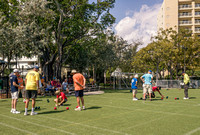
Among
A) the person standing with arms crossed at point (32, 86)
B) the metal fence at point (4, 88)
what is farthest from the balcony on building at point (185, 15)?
the person standing with arms crossed at point (32, 86)

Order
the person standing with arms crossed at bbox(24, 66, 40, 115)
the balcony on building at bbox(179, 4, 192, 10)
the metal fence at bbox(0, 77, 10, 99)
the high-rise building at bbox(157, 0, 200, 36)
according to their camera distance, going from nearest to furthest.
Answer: the person standing with arms crossed at bbox(24, 66, 40, 115)
the metal fence at bbox(0, 77, 10, 99)
the high-rise building at bbox(157, 0, 200, 36)
the balcony on building at bbox(179, 4, 192, 10)

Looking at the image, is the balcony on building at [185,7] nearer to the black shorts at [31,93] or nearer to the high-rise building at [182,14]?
the high-rise building at [182,14]

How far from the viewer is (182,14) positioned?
63562 mm

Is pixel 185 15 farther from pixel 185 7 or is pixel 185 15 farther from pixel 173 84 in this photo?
pixel 173 84

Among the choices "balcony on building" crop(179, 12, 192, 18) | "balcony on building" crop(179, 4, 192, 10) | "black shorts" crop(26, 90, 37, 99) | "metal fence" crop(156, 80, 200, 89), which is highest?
"balcony on building" crop(179, 4, 192, 10)

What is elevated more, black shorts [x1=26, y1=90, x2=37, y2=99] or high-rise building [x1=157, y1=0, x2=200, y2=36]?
high-rise building [x1=157, y1=0, x2=200, y2=36]

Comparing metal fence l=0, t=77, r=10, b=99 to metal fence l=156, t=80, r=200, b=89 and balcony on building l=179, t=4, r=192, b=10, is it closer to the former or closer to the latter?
metal fence l=156, t=80, r=200, b=89

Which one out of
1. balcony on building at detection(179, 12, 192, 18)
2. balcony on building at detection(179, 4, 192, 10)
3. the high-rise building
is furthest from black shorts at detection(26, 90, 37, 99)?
balcony on building at detection(179, 4, 192, 10)

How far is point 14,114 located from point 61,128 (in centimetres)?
347

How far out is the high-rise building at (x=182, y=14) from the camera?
6234 cm

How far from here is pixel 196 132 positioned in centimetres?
577

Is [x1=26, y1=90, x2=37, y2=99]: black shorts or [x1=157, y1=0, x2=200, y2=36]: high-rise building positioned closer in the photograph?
[x1=26, y1=90, x2=37, y2=99]: black shorts

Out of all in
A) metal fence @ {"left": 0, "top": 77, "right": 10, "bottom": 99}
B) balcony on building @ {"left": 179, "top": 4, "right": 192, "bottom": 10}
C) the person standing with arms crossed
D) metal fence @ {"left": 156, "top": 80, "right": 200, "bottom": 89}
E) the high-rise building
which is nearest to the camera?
the person standing with arms crossed

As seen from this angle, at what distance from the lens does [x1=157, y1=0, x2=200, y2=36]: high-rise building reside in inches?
2454
